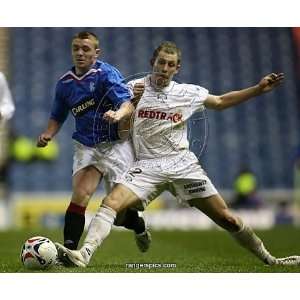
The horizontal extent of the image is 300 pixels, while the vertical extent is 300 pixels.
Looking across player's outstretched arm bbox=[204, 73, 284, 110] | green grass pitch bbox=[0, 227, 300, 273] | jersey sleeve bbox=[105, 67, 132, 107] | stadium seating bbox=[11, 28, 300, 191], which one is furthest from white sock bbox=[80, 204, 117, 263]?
player's outstretched arm bbox=[204, 73, 284, 110]

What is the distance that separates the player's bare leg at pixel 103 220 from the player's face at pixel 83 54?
95cm

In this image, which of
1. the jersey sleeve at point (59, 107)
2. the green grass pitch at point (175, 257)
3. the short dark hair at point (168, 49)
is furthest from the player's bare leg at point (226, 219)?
the jersey sleeve at point (59, 107)

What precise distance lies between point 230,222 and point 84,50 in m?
1.55

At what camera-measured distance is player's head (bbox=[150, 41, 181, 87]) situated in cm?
597

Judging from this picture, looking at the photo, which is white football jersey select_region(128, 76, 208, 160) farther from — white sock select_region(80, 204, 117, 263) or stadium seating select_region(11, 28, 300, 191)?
white sock select_region(80, 204, 117, 263)

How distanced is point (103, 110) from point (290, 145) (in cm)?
579

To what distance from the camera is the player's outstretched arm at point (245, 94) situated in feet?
19.0

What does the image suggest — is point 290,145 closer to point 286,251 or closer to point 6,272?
point 286,251

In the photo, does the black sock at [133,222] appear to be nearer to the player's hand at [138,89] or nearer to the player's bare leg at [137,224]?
the player's bare leg at [137,224]

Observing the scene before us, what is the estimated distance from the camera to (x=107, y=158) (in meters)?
6.30

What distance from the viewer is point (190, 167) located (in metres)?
5.90

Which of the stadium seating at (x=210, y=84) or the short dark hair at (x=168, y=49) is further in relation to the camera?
the stadium seating at (x=210, y=84)

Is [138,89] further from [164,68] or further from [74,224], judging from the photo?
[74,224]
